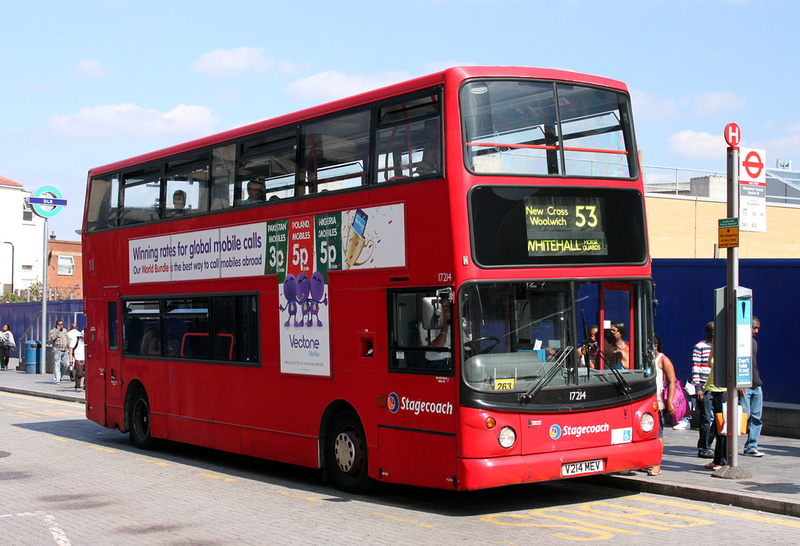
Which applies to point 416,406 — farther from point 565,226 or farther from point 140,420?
point 140,420

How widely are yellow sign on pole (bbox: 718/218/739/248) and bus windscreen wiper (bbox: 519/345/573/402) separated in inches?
98.3

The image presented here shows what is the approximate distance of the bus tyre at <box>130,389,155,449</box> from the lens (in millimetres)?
15500

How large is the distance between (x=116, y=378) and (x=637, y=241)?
9997mm

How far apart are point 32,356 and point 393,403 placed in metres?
29.2

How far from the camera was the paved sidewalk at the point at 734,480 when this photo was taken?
933 cm

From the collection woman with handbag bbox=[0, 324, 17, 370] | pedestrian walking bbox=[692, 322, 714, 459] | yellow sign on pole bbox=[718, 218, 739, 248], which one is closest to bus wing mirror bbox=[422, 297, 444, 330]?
yellow sign on pole bbox=[718, 218, 739, 248]

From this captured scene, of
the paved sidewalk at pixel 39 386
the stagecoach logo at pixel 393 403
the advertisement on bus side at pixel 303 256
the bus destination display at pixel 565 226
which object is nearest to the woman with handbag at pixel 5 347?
the paved sidewalk at pixel 39 386

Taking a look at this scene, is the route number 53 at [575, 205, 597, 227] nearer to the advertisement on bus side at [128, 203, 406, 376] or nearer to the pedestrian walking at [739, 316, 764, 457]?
the advertisement on bus side at [128, 203, 406, 376]

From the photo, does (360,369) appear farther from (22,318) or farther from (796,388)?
(22,318)

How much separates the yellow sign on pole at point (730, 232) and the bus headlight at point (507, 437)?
137 inches

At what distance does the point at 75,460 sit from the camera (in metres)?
14.0

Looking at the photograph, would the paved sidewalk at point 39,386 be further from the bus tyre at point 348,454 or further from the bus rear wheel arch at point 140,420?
the bus tyre at point 348,454

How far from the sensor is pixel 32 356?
3556 centimetres

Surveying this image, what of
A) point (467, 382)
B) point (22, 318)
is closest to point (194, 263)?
point (467, 382)
